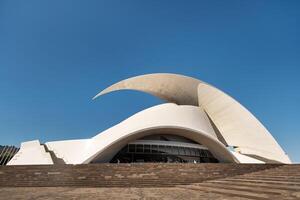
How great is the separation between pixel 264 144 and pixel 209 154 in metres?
5.01

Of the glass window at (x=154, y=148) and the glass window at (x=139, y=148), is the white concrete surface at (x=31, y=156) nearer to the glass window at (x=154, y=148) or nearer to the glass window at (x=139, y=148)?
the glass window at (x=139, y=148)

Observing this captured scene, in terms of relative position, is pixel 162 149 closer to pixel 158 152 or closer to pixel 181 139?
pixel 158 152

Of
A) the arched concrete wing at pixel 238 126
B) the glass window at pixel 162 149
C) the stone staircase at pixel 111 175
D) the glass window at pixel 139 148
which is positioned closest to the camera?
the stone staircase at pixel 111 175

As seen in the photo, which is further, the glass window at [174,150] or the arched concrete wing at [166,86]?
the arched concrete wing at [166,86]

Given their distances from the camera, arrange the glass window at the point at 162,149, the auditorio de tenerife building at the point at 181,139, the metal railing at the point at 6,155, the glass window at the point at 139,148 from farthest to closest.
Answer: the metal railing at the point at 6,155
the glass window at the point at 162,149
the glass window at the point at 139,148
the auditorio de tenerife building at the point at 181,139

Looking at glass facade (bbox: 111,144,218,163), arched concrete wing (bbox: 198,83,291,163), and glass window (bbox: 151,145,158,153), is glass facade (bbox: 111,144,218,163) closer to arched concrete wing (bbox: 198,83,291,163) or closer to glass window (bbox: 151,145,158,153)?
glass window (bbox: 151,145,158,153)

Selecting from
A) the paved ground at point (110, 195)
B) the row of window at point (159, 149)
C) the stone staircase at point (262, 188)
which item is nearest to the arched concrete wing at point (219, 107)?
the row of window at point (159, 149)

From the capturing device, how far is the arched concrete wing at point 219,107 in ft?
63.7

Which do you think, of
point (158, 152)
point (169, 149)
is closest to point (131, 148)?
point (158, 152)

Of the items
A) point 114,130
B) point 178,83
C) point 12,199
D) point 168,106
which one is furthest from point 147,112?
point 12,199

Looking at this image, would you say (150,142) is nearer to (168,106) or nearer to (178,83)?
(168,106)

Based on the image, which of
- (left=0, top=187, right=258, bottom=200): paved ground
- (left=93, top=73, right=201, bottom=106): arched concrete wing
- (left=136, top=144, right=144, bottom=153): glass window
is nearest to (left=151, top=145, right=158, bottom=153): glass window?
(left=136, top=144, right=144, bottom=153): glass window

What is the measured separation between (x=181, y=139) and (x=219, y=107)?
197 inches

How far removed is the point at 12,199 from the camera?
537cm
